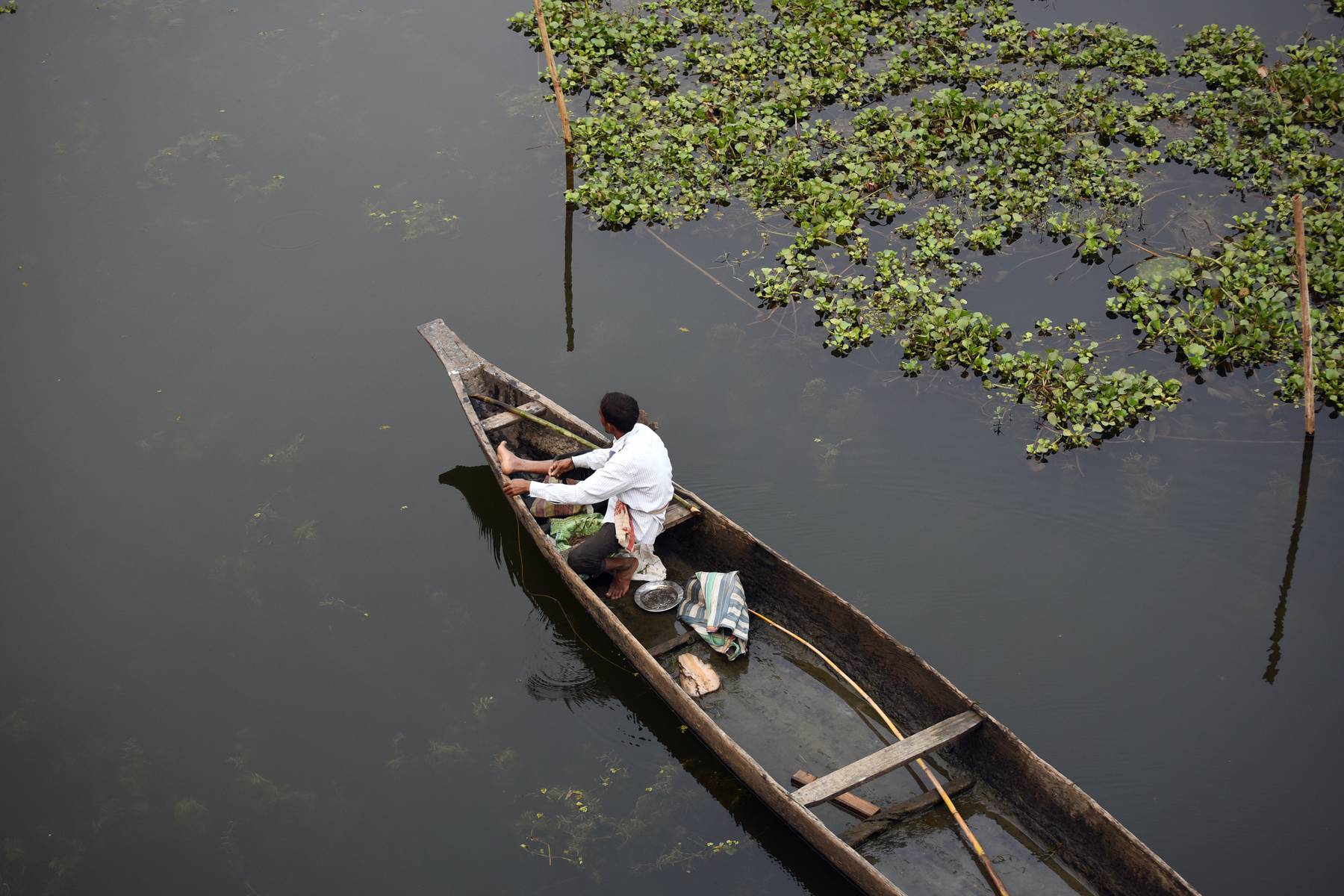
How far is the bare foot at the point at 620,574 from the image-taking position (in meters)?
6.64

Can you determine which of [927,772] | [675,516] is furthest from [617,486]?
[927,772]

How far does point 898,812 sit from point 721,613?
1.48 m

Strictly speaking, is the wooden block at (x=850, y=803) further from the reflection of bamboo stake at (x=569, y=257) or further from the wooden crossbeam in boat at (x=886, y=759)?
the reflection of bamboo stake at (x=569, y=257)

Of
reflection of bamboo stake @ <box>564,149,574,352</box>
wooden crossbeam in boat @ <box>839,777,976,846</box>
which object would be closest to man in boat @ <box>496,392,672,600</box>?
wooden crossbeam in boat @ <box>839,777,976,846</box>

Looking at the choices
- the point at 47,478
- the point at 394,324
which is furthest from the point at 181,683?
the point at 394,324

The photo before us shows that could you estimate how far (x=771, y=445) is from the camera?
7.84 meters

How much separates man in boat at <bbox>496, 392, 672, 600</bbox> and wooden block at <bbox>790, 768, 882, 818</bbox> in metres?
1.63

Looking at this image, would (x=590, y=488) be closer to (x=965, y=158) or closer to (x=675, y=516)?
(x=675, y=516)

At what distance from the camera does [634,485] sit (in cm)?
621

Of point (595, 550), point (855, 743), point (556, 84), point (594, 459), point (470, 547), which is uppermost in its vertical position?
point (556, 84)

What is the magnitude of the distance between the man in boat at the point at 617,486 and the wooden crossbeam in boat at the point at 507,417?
1.96ft

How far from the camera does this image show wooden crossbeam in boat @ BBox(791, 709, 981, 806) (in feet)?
17.6

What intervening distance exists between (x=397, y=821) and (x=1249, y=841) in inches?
180

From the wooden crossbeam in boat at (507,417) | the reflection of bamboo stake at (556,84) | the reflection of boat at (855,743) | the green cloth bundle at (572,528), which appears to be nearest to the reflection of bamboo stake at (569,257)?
the reflection of bamboo stake at (556,84)
